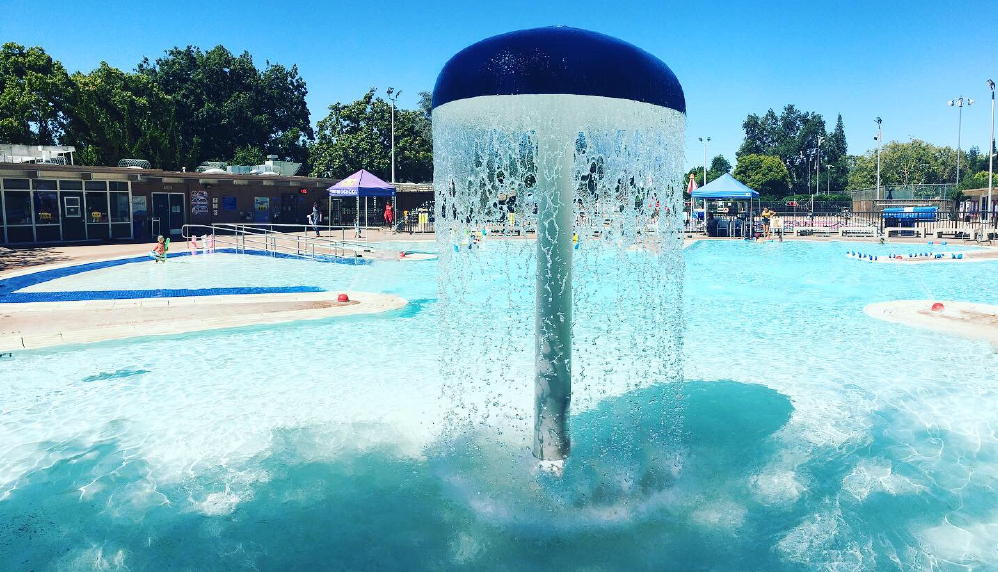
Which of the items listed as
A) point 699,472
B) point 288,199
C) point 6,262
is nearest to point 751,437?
point 699,472

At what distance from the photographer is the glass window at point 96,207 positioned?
27.1 metres

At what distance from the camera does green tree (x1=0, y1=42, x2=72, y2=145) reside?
39688 millimetres

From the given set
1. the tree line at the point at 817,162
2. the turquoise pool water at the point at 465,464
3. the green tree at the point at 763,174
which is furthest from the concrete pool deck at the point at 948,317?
the green tree at the point at 763,174

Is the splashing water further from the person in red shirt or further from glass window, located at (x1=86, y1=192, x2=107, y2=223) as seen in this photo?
the person in red shirt

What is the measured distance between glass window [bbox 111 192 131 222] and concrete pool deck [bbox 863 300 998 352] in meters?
28.4

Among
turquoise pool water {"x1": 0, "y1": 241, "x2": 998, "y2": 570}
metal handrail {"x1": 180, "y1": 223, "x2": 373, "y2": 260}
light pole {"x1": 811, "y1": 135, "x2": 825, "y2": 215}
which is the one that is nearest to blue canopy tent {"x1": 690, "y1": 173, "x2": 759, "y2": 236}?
metal handrail {"x1": 180, "y1": 223, "x2": 373, "y2": 260}

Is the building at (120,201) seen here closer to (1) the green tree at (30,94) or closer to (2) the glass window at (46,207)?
(2) the glass window at (46,207)

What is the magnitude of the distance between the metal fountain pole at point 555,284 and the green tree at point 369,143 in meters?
50.7

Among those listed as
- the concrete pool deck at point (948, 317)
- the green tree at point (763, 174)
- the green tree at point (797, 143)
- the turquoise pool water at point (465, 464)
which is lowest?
the turquoise pool water at point (465, 464)

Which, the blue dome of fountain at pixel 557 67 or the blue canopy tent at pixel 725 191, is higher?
the blue canopy tent at pixel 725 191

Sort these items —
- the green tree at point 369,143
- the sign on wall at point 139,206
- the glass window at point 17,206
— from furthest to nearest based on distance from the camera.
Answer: the green tree at point 369,143
the sign on wall at point 139,206
the glass window at point 17,206

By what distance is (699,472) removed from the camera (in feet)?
17.6

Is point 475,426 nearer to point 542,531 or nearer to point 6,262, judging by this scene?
point 542,531

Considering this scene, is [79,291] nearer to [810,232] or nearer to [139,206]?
[139,206]
